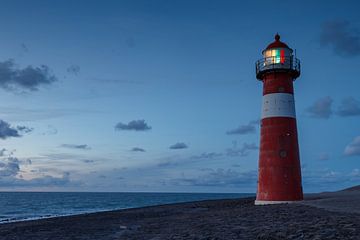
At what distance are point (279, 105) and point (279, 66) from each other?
2266 mm

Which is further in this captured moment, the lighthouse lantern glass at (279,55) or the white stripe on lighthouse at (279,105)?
the lighthouse lantern glass at (279,55)

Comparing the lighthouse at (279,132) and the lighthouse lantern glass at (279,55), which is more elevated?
the lighthouse lantern glass at (279,55)

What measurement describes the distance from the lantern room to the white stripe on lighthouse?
4.76 feet

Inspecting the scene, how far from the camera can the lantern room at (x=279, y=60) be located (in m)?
24.5

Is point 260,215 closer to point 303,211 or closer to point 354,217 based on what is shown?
point 303,211

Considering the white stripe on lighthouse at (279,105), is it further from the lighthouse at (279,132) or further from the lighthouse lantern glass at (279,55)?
the lighthouse lantern glass at (279,55)

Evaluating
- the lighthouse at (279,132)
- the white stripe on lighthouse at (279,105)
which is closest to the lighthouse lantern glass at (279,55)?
the lighthouse at (279,132)

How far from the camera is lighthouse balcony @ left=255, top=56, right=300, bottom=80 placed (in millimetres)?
24500

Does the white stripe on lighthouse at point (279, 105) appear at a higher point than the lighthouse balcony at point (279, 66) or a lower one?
lower

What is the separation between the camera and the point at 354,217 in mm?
15391

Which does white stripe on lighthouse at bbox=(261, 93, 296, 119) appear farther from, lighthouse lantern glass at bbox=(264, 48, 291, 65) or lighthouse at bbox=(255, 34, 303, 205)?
lighthouse lantern glass at bbox=(264, 48, 291, 65)

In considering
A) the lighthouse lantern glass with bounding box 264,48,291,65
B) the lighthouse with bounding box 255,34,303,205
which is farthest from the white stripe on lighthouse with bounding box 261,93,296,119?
the lighthouse lantern glass with bounding box 264,48,291,65

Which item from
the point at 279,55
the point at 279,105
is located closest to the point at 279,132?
the point at 279,105

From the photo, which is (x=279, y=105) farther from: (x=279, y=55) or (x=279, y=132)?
(x=279, y=55)
